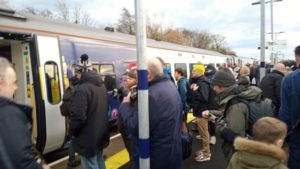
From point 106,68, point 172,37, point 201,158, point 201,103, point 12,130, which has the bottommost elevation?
point 201,158

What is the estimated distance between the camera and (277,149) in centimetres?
277

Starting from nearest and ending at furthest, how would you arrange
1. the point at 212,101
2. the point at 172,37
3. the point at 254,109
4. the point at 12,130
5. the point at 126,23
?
the point at 12,130, the point at 254,109, the point at 212,101, the point at 126,23, the point at 172,37

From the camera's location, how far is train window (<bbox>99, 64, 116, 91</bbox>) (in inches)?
344

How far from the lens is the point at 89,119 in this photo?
468 centimetres

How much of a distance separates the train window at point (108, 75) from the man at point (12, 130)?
6.16m

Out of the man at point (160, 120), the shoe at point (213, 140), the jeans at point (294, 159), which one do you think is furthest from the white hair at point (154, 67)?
the shoe at point (213, 140)

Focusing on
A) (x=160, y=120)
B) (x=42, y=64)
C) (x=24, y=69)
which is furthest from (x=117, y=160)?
(x=160, y=120)

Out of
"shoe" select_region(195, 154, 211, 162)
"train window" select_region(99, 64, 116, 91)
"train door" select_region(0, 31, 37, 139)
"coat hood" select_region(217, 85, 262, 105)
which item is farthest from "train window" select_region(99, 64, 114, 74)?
"coat hood" select_region(217, 85, 262, 105)

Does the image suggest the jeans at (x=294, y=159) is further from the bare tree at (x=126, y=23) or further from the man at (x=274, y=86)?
Answer: the bare tree at (x=126, y=23)

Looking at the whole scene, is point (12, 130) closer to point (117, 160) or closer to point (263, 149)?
point (263, 149)

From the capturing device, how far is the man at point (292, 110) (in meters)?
3.64

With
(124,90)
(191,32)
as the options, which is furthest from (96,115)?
(191,32)

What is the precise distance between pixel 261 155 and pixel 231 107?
922 millimetres

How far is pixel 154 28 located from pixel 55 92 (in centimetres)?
4673
